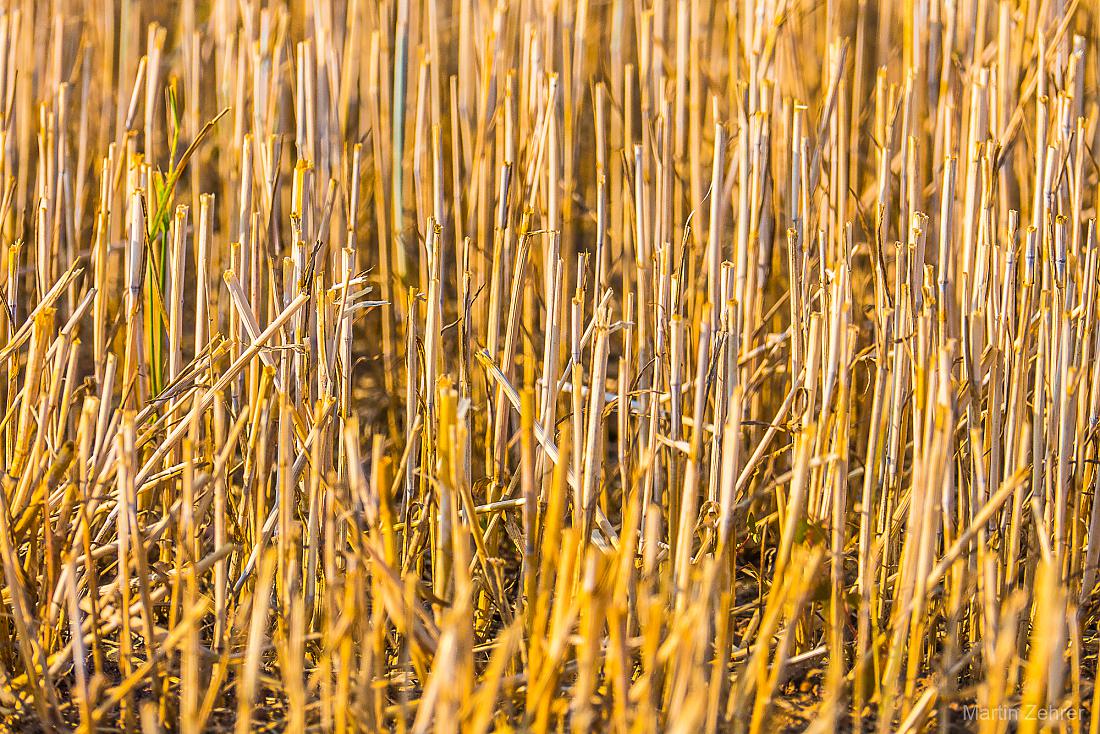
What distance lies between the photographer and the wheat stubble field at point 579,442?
2.66ft

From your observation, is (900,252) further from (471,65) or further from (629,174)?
(471,65)

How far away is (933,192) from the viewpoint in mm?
1316

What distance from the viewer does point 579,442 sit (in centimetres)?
93

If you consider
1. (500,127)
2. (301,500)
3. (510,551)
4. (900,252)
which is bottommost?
(510,551)

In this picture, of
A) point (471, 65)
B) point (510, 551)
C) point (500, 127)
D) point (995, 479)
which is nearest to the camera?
point (995, 479)

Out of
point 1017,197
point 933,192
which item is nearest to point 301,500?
point 933,192

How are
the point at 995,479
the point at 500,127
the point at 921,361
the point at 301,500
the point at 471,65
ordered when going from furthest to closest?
the point at 471,65, the point at 500,127, the point at 301,500, the point at 995,479, the point at 921,361

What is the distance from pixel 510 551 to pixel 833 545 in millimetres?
529

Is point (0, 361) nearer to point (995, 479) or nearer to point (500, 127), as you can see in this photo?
point (500, 127)

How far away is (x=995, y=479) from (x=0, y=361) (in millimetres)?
957

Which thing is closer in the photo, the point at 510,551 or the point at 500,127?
the point at 500,127

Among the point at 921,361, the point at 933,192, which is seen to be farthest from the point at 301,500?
the point at 933,192

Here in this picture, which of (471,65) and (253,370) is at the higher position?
(471,65)

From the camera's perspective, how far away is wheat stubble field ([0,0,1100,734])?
0.81 m
